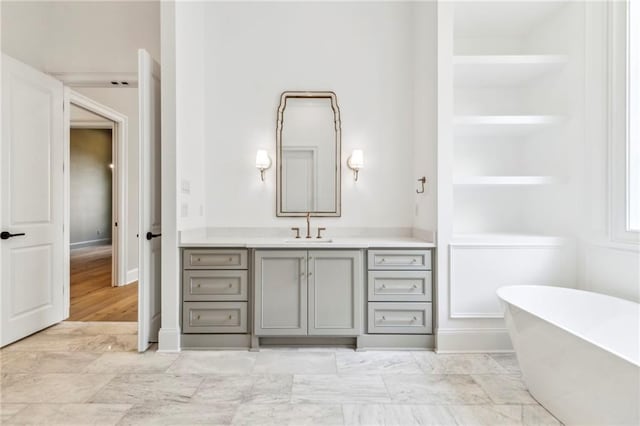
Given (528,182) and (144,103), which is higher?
(144,103)

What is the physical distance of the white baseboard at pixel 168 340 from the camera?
2.67m

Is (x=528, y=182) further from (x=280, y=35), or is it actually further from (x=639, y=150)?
(x=280, y=35)

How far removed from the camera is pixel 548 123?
2.77 metres

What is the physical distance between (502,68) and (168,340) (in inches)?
139

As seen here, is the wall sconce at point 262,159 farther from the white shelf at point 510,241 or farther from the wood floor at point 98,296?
the wood floor at point 98,296

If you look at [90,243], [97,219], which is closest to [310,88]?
[90,243]

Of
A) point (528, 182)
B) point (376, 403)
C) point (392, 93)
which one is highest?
point (392, 93)

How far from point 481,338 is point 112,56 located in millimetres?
4195

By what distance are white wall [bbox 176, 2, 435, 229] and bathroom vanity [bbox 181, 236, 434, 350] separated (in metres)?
0.61

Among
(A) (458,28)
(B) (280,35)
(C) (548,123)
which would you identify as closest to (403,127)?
(A) (458,28)

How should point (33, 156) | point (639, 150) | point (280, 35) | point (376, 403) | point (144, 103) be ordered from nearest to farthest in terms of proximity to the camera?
1. point (376, 403)
2. point (639, 150)
3. point (144, 103)
4. point (33, 156)
5. point (280, 35)

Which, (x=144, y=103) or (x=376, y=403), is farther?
(x=144, y=103)

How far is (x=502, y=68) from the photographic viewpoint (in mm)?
2816

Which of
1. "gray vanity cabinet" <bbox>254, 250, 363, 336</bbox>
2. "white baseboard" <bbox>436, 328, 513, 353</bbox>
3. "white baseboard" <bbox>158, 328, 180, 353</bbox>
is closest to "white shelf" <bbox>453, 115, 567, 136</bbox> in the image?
"gray vanity cabinet" <bbox>254, 250, 363, 336</bbox>
